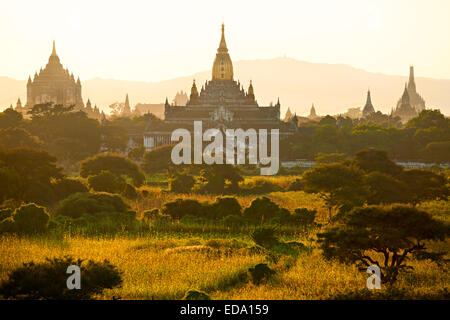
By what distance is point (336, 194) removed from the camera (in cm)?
3622

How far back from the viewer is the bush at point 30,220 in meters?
28.5

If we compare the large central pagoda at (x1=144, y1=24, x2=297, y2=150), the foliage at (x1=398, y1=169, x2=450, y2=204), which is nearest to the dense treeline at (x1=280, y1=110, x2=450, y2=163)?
the large central pagoda at (x1=144, y1=24, x2=297, y2=150)

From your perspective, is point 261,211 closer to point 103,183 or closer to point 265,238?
point 265,238

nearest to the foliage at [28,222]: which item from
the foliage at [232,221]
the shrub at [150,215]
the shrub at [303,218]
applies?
the shrub at [150,215]

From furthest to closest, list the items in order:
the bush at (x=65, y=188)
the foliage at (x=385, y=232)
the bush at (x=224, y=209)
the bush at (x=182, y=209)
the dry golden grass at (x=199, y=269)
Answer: the bush at (x=65, y=188) < the bush at (x=182, y=209) < the bush at (x=224, y=209) < the foliage at (x=385, y=232) < the dry golden grass at (x=199, y=269)

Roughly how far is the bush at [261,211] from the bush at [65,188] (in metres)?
12.4

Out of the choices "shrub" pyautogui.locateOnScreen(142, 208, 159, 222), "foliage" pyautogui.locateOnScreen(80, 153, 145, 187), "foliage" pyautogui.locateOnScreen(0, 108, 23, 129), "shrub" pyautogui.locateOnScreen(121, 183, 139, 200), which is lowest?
"shrub" pyautogui.locateOnScreen(142, 208, 159, 222)

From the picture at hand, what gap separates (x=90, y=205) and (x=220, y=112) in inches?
3363

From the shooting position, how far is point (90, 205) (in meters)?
33.8

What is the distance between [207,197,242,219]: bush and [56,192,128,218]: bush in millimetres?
4618

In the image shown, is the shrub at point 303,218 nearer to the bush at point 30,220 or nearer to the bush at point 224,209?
the bush at point 224,209

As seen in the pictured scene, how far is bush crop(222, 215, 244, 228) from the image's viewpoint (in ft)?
106

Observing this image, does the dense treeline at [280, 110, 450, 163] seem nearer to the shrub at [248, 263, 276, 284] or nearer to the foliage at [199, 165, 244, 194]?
the foliage at [199, 165, 244, 194]
